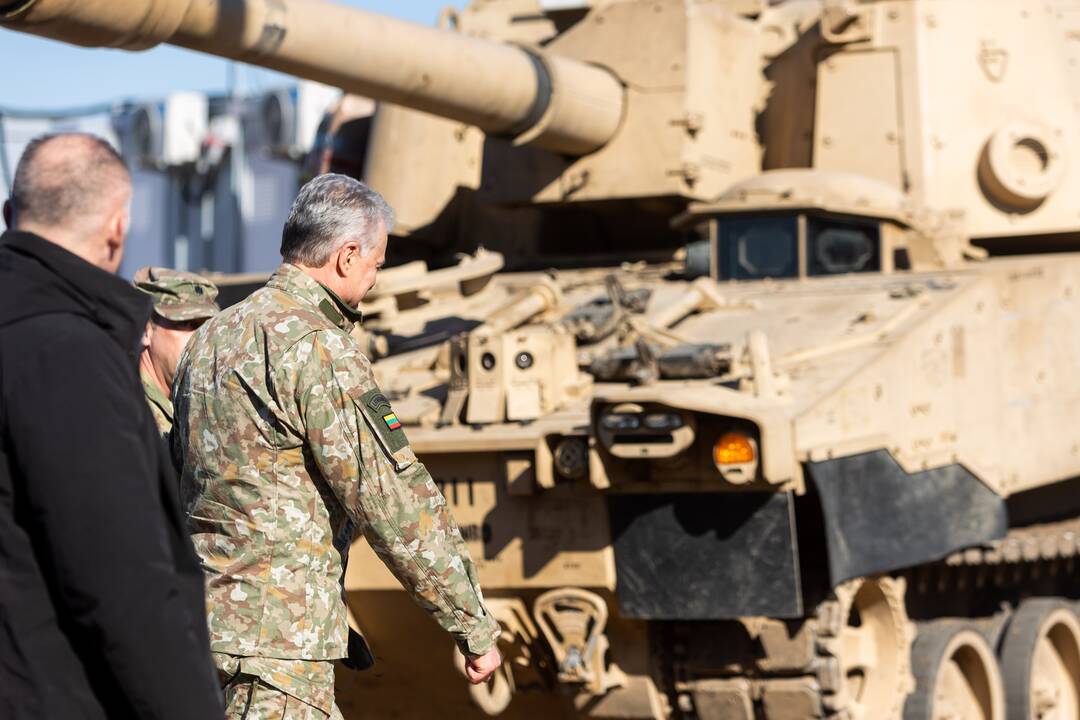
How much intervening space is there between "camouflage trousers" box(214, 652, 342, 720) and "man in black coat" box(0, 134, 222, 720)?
73cm

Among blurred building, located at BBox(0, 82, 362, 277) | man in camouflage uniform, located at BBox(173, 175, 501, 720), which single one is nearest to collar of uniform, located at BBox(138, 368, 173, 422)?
man in camouflage uniform, located at BBox(173, 175, 501, 720)

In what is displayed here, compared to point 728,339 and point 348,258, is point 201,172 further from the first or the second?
point 348,258

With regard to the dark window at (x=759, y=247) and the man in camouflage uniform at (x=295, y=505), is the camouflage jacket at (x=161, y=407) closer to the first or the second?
the man in camouflage uniform at (x=295, y=505)

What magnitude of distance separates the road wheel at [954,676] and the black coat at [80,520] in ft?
17.5

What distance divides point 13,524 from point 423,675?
4.77 meters

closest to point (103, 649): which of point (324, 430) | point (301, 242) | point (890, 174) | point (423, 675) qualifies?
point (324, 430)

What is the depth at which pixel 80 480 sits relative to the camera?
2.43 meters

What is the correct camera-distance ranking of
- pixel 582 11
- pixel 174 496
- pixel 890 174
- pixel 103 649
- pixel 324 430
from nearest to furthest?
1. pixel 103 649
2. pixel 174 496
3. pixel 324 430
4. pixel 890 174
5. pixel 582 11

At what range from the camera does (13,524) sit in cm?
251

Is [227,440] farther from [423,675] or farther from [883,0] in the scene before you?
[883,0]

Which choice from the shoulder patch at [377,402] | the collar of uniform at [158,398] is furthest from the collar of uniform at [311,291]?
the collar of uniform at [158,398]

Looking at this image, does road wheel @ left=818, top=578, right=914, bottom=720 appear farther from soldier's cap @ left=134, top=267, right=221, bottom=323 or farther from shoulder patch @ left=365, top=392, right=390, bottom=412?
shoulder patch @ left=365, top=392, right=390, bottom=412

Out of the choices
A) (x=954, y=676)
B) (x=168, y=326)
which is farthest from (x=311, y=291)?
(x=954, y=676)

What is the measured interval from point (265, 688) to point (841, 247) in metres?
5.58
